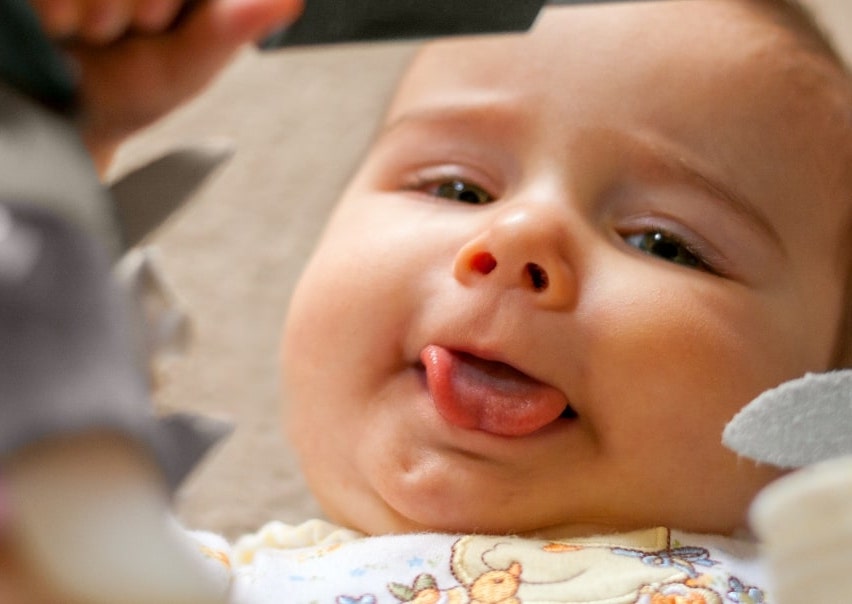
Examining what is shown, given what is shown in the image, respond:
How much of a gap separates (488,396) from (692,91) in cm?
26

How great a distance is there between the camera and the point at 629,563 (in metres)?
0.62

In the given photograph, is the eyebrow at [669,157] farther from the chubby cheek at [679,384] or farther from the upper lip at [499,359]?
the upper lip at [499,359]

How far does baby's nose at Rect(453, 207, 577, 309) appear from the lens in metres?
0.61

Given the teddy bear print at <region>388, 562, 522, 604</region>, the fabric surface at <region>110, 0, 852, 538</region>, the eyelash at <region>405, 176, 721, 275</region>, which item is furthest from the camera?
the fabric surface at <region>110, 0, 852, 538</region>

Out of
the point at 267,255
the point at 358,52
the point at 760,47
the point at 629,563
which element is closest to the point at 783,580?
the point at 629,563

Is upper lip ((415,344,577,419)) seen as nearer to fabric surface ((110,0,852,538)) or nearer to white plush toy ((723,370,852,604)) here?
white plush toy ((723,370,852,604))

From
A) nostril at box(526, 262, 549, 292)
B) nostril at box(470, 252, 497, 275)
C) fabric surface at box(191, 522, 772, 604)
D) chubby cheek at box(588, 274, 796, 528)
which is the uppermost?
nostril at box(470, 252, 497, 275)

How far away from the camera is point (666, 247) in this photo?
706 mm

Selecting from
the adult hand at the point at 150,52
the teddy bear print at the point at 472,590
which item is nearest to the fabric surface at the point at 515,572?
the teddy bear print at the point at 472,590

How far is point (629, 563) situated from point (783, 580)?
0.22m

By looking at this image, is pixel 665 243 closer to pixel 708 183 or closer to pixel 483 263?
pixel 708 183

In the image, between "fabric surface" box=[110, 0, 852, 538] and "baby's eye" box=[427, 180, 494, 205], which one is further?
"fabric surface" box=[110, 0, 852, 538]

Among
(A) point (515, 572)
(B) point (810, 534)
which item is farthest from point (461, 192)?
(B) point (810, 534)

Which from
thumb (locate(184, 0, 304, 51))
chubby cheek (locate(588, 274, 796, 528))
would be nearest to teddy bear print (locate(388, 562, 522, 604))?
chubby cheek (locate(588, 274, 796, 528))
